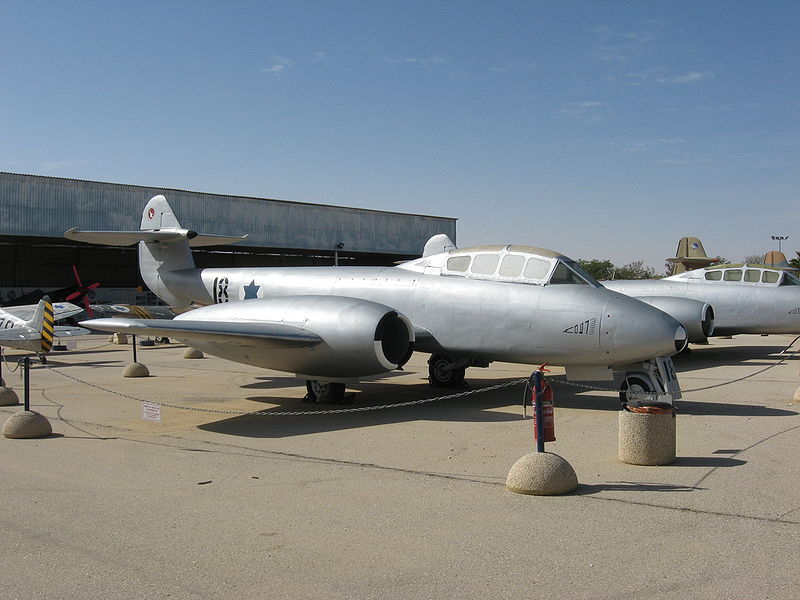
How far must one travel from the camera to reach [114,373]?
59.2 ft

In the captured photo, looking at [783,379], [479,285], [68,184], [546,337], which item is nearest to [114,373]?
[479,285]

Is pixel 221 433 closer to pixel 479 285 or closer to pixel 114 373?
pixel 479 285

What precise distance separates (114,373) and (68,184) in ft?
70.5

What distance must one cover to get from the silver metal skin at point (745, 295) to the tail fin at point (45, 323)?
1621 centimetres

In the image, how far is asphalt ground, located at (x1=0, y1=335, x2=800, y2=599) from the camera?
4.47 meters

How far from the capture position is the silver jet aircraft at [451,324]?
34.0 feet

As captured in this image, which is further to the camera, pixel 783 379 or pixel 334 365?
pixel 783 379

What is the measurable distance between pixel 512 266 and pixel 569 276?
936mm

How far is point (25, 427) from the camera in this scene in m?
9.29

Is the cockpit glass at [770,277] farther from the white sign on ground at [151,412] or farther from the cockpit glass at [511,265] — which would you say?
the white sign on ground at [151,412]

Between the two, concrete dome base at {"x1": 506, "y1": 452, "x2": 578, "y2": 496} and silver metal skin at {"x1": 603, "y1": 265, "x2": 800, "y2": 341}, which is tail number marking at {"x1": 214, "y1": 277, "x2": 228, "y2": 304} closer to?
concrete dome base at {"x1": 506, "y1": 452, "x2": 578, "y2": 496}

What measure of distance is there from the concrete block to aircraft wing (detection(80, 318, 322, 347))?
5017 mm

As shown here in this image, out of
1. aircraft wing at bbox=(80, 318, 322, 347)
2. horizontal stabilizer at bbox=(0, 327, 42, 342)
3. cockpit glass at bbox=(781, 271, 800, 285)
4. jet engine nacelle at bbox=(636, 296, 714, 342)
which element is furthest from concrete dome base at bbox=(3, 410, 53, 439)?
Answer: cockpit glass at bbox=(781, 271, 800, 285)

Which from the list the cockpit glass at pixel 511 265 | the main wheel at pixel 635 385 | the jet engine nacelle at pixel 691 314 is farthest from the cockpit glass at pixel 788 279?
the cockpit glass at pixel 511 265
